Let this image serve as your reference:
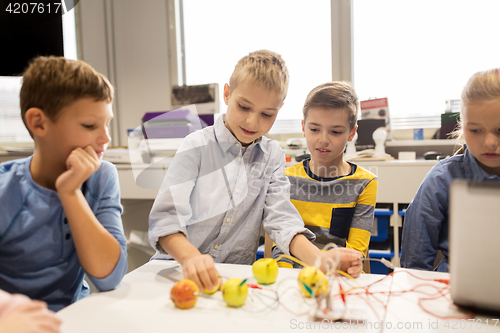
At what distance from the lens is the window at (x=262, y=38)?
243cm

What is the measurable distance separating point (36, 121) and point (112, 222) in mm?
245

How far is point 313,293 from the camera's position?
1.85ft

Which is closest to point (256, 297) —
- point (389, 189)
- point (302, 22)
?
point (389, 189)

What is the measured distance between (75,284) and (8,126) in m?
2.51

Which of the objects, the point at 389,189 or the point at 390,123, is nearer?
the point at 389,189

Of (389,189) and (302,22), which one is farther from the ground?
(302,22)

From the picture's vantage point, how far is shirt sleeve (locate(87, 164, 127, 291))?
623mm

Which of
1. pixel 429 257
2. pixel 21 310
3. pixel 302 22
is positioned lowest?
pixel 429 257

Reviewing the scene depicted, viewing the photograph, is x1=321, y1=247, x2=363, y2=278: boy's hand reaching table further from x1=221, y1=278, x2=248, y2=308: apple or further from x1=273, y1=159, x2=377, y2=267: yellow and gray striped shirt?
x1=273, y1=159, x2=377, y2=267: yellow and gray striped shirt

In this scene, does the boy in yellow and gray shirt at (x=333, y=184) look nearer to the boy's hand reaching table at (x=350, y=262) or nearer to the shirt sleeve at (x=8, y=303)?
the boy's hand reaching table at (x=350, y=262)

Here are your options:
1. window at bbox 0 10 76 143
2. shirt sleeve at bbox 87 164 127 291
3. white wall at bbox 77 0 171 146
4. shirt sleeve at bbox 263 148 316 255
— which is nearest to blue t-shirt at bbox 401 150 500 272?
shirt sleeve at bbox 263 148 316 255

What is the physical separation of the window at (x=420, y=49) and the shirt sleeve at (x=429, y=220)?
1.48 metres

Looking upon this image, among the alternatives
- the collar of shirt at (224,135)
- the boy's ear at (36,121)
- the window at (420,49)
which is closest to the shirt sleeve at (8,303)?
the boy's ear at (36,121)

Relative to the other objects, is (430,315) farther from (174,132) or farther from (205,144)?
(174,132)
